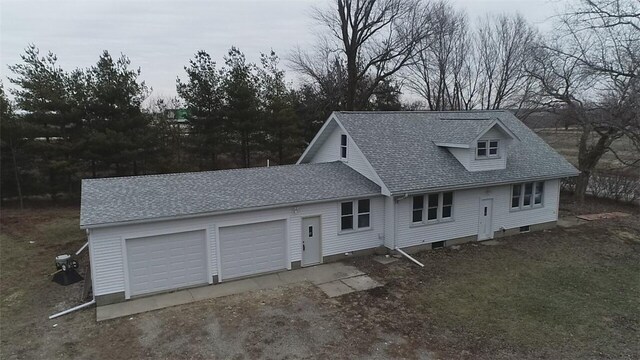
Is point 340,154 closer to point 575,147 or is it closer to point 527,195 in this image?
point 527,195

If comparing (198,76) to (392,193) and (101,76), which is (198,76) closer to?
(101,76)

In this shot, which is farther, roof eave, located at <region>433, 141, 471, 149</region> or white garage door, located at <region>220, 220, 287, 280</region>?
roof eave, located at <region>433, 141, 471, 149</region>

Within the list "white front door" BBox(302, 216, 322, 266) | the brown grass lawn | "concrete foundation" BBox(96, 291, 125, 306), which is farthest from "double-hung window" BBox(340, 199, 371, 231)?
"concrete foundation" BBox(96, 291, 125, 306)

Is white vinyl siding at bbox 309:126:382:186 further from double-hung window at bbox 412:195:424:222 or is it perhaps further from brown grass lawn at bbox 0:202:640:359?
brown grass lawn at bbox 0:202:640:359

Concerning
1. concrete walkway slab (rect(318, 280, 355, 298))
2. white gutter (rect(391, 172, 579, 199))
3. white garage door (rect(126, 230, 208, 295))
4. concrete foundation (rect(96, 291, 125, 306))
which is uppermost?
white gutter (rect(391, 172, 579, 199))

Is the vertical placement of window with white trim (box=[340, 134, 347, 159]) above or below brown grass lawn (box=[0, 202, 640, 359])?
above

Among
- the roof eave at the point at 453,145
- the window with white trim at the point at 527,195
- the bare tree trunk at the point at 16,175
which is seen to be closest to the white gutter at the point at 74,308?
the roof eave at the point at 453,145

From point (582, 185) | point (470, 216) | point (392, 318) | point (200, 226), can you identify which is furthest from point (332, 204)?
point (582, 185)
